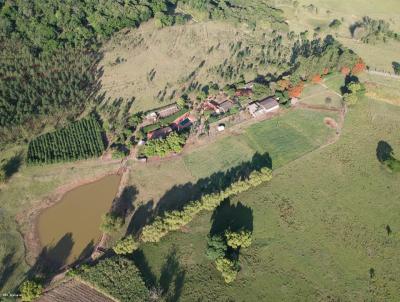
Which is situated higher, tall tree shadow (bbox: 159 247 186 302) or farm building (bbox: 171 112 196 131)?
farm building (bbox: 171 112 196 131)

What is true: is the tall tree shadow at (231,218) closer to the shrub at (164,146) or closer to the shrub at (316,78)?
the shrub at (164,146)

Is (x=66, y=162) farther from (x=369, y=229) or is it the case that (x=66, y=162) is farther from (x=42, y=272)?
(x=369, y=229)

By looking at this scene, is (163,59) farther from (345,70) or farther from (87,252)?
(87,252)

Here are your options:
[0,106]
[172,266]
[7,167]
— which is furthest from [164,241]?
[0,106]

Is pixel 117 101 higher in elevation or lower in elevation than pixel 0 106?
lower

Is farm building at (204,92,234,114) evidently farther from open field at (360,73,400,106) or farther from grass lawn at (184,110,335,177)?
open field at (360,73,400,106)

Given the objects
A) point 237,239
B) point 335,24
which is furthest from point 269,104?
point 335,24

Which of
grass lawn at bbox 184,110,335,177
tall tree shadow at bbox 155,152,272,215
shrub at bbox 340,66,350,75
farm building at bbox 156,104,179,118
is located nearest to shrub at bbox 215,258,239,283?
tall tree shadow at bbox 155,152,272,215

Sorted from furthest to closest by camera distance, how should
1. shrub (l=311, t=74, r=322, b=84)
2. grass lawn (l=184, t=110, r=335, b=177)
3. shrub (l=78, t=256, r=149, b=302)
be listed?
shrub (l=311, t=74, r=322, b=84) → grass lawn (l=184, t=110, r=335, b=177) → shrub (l=78, t=256, r=149, b=302)
